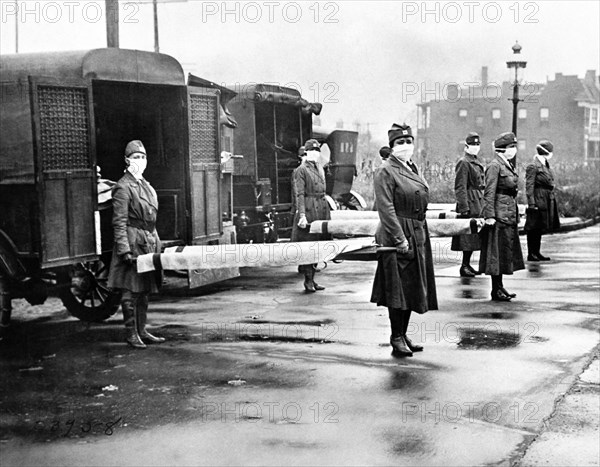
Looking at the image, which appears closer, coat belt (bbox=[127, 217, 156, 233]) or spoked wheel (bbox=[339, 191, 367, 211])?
coat belt (bbox=[127, 217, 156, 233])

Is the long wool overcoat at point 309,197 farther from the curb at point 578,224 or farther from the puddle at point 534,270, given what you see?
the curb at point 578,224

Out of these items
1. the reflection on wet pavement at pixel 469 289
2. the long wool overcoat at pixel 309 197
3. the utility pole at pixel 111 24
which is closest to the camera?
the reflection on wet pavement at pixel 469 289

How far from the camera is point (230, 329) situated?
9.13 metres

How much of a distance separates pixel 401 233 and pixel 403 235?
33 millimetres

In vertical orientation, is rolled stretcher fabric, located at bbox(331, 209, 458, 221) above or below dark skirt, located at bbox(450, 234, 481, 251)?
above

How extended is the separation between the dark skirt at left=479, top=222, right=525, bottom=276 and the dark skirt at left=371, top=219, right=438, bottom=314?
9.74ft

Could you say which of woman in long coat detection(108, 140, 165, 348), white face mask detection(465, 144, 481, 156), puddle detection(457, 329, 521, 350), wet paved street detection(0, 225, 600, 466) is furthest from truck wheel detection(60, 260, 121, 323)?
white face mask detection(465, 144, 481, 156)

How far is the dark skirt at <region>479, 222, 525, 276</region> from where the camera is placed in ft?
34.4

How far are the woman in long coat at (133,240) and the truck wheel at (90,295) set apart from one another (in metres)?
1.36

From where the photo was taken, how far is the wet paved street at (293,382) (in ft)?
17.7

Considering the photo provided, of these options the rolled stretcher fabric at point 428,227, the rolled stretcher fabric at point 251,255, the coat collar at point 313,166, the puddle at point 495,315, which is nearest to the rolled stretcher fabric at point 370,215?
the coat collar at point 313,166

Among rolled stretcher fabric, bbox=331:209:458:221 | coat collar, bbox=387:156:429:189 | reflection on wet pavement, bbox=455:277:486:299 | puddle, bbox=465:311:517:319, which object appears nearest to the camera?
coat collar, bbox=387:156:429:189

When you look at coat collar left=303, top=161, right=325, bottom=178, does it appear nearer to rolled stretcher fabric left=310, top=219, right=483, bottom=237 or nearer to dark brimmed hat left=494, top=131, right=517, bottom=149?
rolled stretcher fabric left=310, top=219, right=483, bottom=237

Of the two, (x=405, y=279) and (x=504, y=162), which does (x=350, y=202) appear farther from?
(x=405, y=279)
